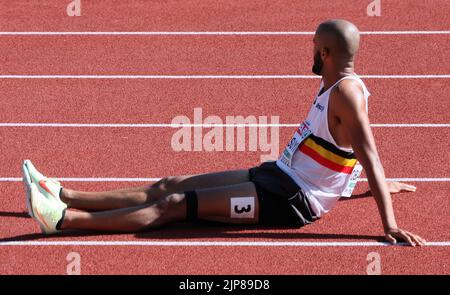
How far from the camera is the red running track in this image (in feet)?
18.5

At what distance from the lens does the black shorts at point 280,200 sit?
19.1ft

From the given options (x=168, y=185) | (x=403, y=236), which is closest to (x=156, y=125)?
(x=168, y=185)

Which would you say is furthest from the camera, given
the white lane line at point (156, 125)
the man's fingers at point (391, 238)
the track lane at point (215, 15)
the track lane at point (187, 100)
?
the track lane at point (215, 15)

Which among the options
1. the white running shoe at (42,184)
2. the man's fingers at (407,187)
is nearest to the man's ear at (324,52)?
the man's fingers at (407,187)

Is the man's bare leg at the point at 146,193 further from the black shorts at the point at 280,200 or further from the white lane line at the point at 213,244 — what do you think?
the white lane line at the point at 213,244

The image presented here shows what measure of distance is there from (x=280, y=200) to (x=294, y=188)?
0.11m

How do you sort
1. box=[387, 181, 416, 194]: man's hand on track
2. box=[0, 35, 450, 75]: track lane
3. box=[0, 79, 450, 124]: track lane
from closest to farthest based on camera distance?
box=[387, 181, 416, 194]: man's hand on track
box=[0, 79, 450, 124]: track lane
box=[0, 35, 450, 75]: track lane

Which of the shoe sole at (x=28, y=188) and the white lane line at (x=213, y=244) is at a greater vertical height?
the shoe sole at (x=28, y=188)

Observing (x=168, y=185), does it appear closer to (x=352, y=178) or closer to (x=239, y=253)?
(x=239, y=253)

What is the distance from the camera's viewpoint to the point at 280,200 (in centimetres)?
585

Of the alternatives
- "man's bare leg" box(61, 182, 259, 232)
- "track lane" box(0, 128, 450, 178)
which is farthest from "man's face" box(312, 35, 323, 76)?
"track lane" box(0, 128, 450, 178)

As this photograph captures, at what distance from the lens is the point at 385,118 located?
837cm

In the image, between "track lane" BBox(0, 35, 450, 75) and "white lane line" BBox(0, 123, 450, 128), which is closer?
Answer: "white lane line" BBox(0, 123, 450, 128)

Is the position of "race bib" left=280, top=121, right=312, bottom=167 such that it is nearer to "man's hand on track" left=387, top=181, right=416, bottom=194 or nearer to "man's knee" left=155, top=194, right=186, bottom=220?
"man's knee" left=155, top=194, right=186, bottom=220
